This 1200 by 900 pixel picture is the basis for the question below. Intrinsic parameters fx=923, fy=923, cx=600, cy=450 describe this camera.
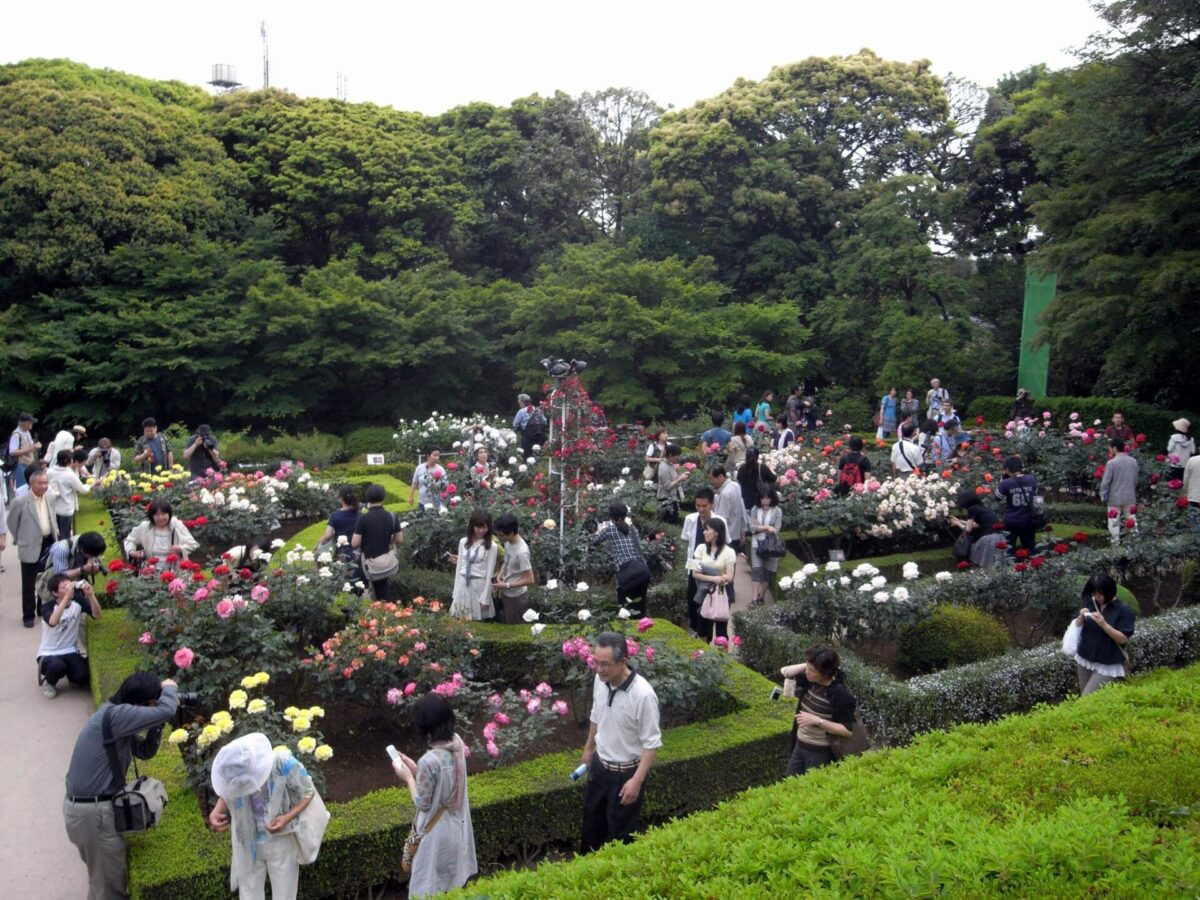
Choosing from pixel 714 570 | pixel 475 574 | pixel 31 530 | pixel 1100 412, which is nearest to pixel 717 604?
pixel 714 570

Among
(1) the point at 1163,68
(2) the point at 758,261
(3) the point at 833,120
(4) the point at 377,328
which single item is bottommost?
(4) the point at 377,328

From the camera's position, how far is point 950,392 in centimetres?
2222

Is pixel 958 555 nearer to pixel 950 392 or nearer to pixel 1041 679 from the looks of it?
Result: pixel 1041 679

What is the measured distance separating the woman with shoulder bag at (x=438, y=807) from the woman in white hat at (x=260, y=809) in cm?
53

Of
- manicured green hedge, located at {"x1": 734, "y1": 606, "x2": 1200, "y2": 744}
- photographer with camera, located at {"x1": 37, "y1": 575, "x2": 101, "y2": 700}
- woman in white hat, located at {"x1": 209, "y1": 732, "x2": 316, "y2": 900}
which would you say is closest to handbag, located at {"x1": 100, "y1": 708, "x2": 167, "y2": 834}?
woman in white hat, located at {"x1": 209, "y1": 732, "x2": 316, "y2": 900}

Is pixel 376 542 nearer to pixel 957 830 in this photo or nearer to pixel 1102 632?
pixel 1102 632

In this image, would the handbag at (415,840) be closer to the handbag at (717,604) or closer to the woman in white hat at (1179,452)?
the handbag at (717,604)

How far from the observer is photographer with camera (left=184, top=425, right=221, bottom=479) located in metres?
11.7

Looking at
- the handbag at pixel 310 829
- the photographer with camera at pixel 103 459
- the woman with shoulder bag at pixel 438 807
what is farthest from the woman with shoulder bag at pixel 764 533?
the photographer with camera at pixel 103 459

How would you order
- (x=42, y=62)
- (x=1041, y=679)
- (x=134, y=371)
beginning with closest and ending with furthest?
1. (x=1041, y=679)
2. (x=134, y=371)
3. (x=42, y=62)

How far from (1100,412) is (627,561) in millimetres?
15342

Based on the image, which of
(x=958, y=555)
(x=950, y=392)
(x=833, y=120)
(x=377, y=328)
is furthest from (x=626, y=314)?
(x=958, y=555)

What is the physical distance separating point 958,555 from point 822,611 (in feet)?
8.25

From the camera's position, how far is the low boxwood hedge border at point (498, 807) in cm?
455
